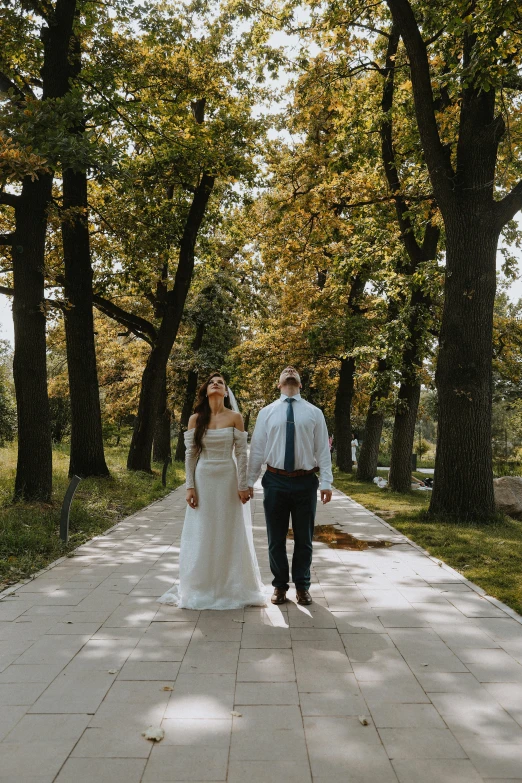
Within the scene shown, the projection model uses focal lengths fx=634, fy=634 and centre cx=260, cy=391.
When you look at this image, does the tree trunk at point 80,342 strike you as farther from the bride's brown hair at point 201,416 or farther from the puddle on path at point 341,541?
the bride's brown hair at point 201,416

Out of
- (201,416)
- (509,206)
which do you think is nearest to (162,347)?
(509,206)

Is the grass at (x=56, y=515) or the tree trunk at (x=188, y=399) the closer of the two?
the grass at (x=56, y=515)

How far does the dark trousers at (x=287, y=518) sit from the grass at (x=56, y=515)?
294 cm

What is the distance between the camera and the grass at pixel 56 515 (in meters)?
7.70

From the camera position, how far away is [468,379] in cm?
1079

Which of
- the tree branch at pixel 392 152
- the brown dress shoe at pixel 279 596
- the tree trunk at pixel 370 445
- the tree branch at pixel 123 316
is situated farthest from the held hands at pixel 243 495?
the tree trunk at pixel 370 445

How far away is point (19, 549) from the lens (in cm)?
795

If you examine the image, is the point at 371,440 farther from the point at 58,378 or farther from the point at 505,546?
the point at 58,378

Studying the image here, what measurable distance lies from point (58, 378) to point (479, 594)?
29039 mm

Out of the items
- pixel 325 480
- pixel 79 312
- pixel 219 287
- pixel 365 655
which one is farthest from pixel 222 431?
pixel 219 287

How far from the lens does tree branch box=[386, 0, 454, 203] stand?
34.8ft

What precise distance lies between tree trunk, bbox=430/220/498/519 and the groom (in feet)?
17.8

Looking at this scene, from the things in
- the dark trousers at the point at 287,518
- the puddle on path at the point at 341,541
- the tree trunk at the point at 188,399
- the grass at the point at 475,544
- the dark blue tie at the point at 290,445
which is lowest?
the puddle on path at the point at 341,541

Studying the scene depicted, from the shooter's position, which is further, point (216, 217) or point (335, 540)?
point (216, 217)
